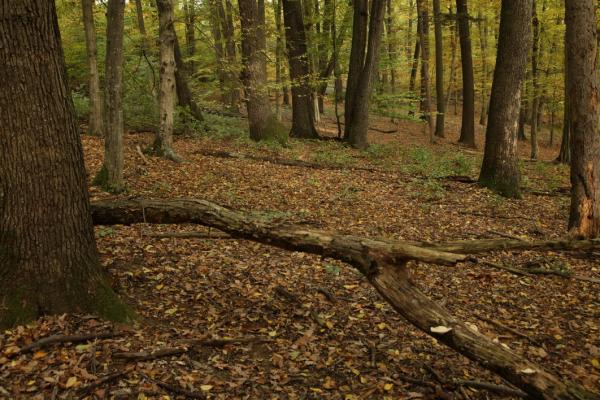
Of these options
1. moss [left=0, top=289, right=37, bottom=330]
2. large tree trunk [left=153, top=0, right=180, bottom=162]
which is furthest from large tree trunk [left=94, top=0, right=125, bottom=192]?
moss [left=0, top=289, right=37, bottom=330]

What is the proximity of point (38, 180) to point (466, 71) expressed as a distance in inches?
807

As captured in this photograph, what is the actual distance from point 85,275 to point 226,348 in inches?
63.2

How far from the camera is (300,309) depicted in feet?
18.3

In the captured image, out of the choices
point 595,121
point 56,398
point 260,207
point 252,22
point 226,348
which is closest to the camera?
point 56,398

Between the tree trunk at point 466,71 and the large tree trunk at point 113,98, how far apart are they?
15899mm

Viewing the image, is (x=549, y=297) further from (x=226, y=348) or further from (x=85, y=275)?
(x=85, y=275)

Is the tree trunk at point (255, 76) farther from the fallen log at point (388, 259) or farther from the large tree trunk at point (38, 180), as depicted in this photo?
the large tree trunk at point (38, 180)

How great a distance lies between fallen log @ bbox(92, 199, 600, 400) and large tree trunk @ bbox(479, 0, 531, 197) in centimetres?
827

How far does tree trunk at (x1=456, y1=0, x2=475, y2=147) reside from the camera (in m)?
20.3

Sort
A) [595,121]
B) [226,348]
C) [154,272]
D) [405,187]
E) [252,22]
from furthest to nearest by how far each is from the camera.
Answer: [252,22], [405,187], [595,121], [154,272], [226,348]

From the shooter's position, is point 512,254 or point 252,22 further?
point 252,22

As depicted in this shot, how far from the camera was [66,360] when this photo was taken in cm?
391

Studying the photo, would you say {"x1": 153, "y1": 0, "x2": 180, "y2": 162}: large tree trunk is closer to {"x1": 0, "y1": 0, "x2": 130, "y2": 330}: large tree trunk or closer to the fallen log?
the fallen log

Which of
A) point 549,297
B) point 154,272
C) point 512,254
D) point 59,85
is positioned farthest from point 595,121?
point 59,85
